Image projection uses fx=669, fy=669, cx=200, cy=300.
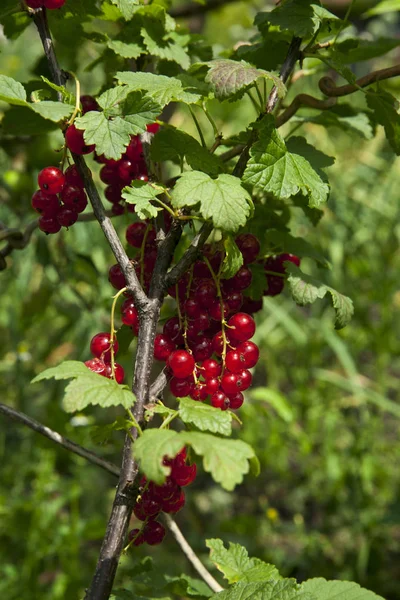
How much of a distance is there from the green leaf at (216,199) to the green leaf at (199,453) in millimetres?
212

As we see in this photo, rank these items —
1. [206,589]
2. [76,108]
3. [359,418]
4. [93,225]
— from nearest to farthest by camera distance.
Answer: [76,108], [206,589], [93,225], [359,418]

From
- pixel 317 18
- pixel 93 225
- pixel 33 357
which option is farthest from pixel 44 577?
pixel 317 18

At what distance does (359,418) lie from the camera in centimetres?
274

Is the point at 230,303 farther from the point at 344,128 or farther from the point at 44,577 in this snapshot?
the point at 44,577

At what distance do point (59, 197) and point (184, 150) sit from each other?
163 mm

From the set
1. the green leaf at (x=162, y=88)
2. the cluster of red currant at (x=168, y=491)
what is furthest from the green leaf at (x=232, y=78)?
the cluster of red currant at (x=168, y=491)

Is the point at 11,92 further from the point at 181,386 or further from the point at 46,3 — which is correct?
the point at 181,386

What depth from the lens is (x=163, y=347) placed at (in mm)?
773

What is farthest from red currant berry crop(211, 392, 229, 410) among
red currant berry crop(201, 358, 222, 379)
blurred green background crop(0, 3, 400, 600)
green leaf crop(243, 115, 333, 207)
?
blurred green background crop(0, 3, 400, 600)

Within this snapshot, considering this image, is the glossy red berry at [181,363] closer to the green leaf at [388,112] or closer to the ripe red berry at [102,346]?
the ripe red berry at [102,346]

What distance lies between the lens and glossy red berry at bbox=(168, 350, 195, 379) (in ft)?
2.34

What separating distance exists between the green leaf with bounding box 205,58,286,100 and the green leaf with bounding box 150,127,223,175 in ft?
0.29

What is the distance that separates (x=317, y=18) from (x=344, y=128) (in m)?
0.30

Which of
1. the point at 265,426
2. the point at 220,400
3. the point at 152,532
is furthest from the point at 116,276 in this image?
the point at 265,426
